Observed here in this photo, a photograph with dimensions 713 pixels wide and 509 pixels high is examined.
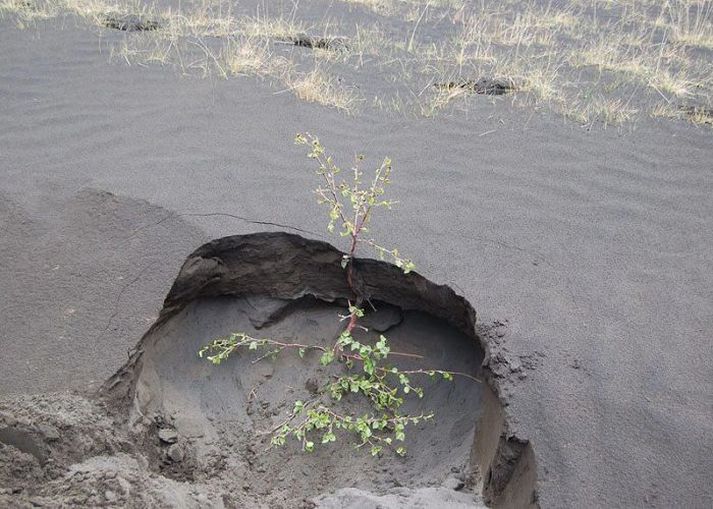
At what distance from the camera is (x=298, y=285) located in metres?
3.72

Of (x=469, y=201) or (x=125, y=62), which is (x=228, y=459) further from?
(x=125, y=62)

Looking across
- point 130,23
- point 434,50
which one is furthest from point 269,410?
point 130,23

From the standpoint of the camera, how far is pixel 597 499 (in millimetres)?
2438

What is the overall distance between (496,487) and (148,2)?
6.52m

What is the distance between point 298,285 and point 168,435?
3.55ft

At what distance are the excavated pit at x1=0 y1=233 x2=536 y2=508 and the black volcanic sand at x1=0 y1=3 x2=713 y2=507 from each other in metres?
0.03

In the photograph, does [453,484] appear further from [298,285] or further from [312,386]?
[298,285]

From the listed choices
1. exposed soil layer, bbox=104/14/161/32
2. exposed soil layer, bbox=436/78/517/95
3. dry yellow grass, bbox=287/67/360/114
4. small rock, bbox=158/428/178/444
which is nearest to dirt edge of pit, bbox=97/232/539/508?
small rock, bbox=158/428/178/444

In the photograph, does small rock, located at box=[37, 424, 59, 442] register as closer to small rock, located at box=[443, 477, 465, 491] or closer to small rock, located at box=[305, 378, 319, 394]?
small rock, located at box=[305, 378, 319, 394]

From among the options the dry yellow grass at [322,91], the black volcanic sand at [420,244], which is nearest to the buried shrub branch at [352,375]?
the black volcanic sand at [420,244]

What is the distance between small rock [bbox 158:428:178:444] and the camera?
3.02 meters

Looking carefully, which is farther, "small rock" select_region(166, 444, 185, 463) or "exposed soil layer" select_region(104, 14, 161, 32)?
"exposed soil layer" select_region(104, 14, 161, 32)

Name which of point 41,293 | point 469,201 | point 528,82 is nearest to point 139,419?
point 41,293

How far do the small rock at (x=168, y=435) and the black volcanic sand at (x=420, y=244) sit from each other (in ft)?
0.76
